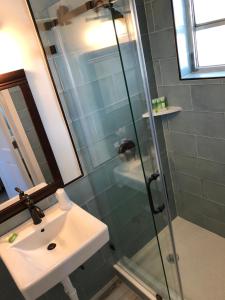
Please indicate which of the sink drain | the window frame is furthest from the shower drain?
the window frame

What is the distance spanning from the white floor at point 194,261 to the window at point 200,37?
1304 millimetres

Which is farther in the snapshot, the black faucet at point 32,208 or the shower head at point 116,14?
the black faucet at point 32,208

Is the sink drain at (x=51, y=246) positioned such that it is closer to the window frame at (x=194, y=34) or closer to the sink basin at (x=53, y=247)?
the sink basin at (x=53, y=247)

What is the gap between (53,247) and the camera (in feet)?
4.78

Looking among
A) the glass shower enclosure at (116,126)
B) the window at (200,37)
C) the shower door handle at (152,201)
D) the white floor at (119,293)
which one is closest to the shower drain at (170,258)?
the glass shower enclosure at (116,126)

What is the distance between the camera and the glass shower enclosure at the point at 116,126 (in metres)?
1.22

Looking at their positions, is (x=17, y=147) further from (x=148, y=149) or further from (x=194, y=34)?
(x=194, y=34)

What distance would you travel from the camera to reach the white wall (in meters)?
1.37

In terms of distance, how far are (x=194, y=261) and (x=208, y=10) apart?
203 centimetres

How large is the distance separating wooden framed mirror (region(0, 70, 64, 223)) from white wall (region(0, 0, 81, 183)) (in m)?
0.05

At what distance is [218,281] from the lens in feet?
6.24

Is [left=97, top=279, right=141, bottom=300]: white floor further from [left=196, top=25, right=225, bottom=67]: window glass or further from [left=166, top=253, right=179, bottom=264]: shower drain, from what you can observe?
[left=196, top=25, right=225, bottom=67]: window glass

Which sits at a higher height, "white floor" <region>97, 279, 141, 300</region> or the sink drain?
the sink drain

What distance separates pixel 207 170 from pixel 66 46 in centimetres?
150
